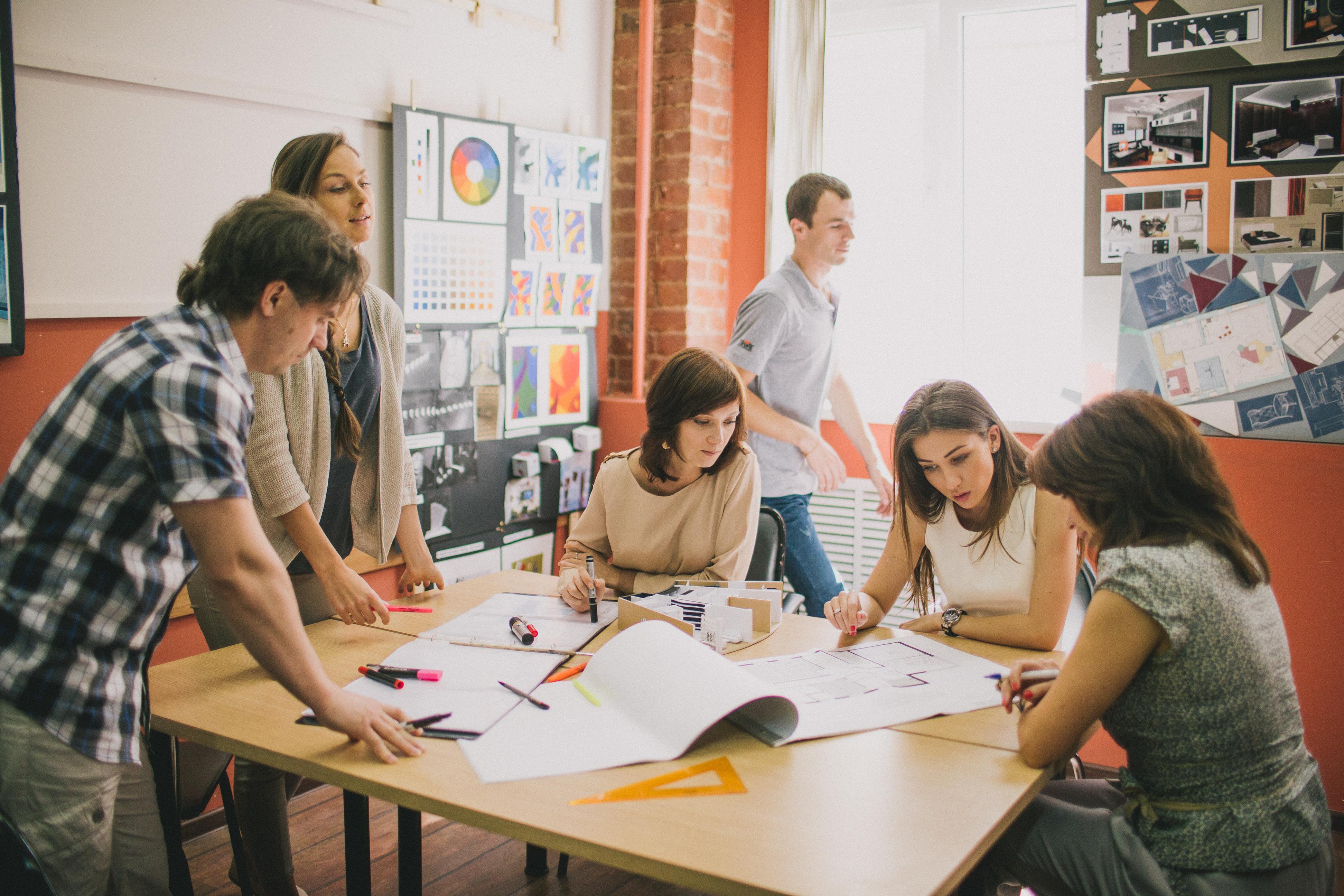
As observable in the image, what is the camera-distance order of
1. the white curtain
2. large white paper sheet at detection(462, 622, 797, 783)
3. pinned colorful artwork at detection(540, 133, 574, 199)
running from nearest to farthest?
large white paper sheet at detection(462, 622, 797, 783) < pinned colorful artwork at detection(540, 133, 574, 199) < the white curtain

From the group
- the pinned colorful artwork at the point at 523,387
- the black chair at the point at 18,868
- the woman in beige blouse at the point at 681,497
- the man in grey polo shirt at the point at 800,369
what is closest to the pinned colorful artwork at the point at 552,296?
the pinned colorful artwork at the point at 523,387

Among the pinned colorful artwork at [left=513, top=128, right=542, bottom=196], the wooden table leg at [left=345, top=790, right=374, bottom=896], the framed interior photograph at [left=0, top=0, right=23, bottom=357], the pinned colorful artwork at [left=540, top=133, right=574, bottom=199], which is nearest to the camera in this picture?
the wooden table leg at [left=345, top=790, right=374, bottom=896]

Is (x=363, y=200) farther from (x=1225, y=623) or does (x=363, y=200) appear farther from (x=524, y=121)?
(x=1225, y=623)

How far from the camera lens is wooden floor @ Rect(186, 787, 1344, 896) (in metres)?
2.38

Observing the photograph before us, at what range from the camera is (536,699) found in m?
1.52

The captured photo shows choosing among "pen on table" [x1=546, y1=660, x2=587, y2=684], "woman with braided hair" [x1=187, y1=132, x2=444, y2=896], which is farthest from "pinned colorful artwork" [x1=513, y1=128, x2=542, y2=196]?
"pen on table" [x1=546, y1=660, x2=587, y2=684]

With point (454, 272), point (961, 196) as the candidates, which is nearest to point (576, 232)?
point (454, 272)

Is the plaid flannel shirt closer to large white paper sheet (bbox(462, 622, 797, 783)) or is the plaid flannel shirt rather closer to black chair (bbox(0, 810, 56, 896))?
black chair (bbox(0, 810, 56, 896))

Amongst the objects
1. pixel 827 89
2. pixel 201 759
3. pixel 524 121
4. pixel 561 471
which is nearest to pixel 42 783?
pixel 201 759

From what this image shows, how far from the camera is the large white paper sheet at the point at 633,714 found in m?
1.33

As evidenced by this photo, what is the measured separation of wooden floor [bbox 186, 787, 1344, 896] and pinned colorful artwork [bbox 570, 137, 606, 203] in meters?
2.23

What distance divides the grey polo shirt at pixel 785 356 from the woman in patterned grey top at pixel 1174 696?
155cm

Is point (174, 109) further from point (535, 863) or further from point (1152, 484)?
point (1152, 484)

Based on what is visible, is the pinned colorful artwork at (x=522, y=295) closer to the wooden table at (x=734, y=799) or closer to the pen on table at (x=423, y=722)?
the wooden table at (x=734, y=799)
